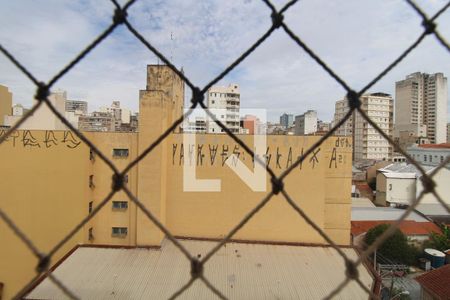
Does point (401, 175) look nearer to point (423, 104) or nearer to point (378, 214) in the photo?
point (378, 214)

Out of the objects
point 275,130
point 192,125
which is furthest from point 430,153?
point 192,125

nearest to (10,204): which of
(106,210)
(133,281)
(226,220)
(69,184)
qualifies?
(69,184)

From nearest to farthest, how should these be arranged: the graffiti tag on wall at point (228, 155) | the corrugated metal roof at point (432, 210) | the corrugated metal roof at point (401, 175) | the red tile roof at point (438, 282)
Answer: the red tile roof at point (438, 282), the graffiti tag on wall at point (228, 155), the corrugated metal roof at point (432, 210), the corrugated metal roof at point (401, 175)

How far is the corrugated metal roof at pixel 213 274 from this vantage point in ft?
14.0

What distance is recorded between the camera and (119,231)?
6395mm

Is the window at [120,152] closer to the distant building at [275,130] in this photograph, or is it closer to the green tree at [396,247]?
the distant building at [275,130]

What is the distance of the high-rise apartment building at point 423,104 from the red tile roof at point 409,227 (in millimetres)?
20828

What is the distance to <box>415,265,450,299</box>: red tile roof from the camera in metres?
5.17

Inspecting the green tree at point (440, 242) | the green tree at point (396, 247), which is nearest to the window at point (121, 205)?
the green tree at point (396, 247)

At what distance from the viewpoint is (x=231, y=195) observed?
638 cm

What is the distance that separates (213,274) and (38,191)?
3608mm

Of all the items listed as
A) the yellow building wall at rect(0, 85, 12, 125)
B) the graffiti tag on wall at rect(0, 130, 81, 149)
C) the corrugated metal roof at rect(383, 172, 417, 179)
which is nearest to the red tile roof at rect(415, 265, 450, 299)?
the graffiti tag on wall at rect(0, 130, 81, 149)

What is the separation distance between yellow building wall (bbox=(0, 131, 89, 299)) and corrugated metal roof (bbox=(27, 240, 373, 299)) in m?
1.07

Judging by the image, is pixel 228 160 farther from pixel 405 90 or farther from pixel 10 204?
pixel 405 90
